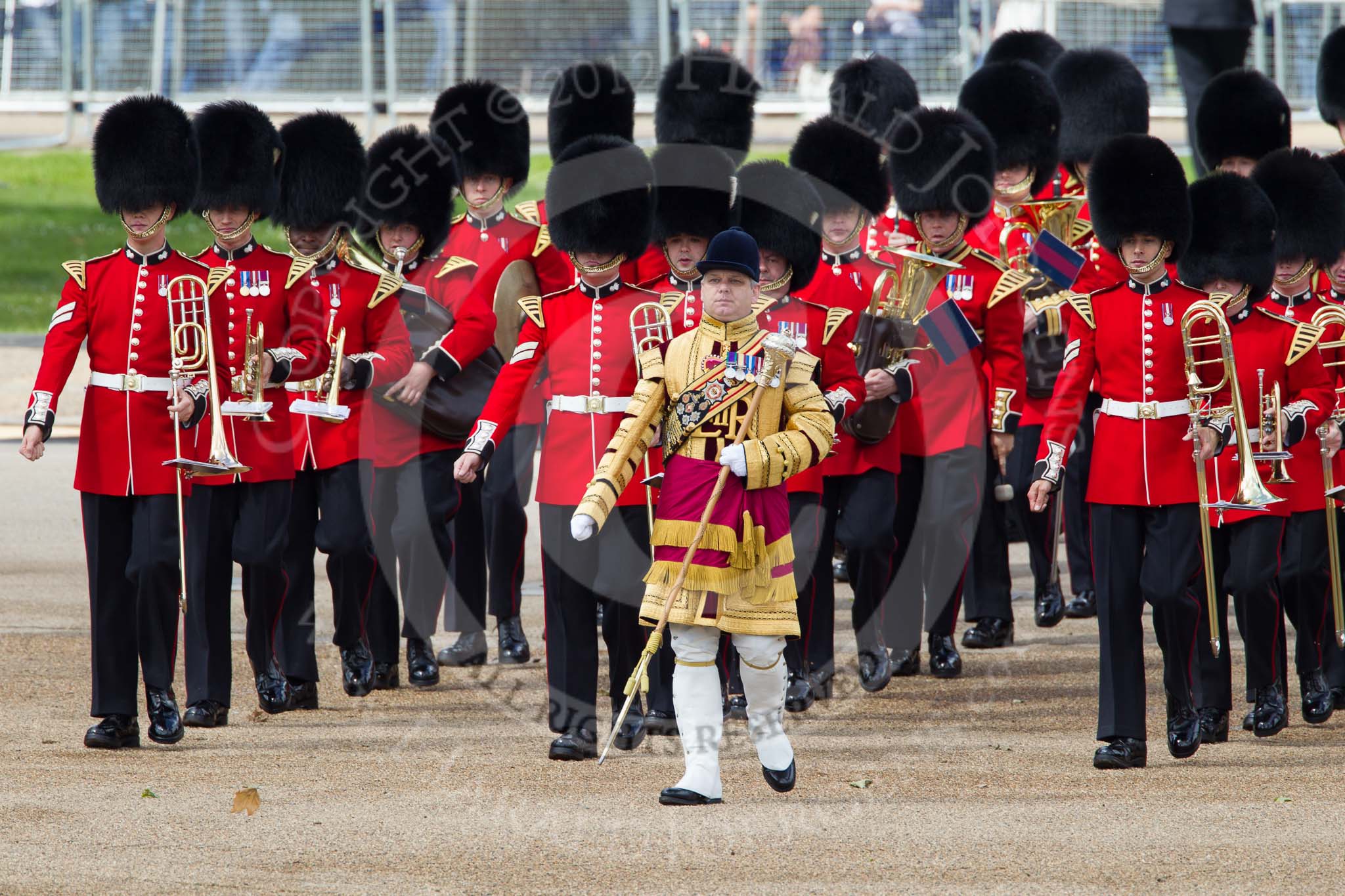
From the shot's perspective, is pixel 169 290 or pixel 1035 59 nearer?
pixel 169 290

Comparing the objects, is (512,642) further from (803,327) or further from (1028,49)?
(1028,49)

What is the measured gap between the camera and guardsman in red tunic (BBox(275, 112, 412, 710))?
6.82 meters

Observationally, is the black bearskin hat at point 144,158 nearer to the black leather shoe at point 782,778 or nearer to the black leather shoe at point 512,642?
the black leather shoe at point 512,642

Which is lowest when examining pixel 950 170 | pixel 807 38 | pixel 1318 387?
pixel 1318 387

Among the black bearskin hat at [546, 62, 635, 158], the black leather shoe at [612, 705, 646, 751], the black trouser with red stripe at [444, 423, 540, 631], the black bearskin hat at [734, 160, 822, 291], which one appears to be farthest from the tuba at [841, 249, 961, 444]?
the black bearskin hat at [546, 62, 635, 158]

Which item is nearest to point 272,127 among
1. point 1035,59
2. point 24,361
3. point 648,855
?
point 648,855

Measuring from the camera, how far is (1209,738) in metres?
6.29

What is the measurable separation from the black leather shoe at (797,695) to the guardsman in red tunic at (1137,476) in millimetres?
1079

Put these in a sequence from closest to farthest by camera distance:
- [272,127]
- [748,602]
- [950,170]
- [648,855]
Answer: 1. [648,855]
2. [748,602]
3. [272,127]
4. [950,170]

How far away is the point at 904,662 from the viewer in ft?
24.4

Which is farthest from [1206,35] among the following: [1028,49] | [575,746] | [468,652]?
[575,746]

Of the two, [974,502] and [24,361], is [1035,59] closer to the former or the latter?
[974,502]

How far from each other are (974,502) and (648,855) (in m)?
2.89

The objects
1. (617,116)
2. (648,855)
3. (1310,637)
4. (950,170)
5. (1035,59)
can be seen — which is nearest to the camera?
(648,855)
